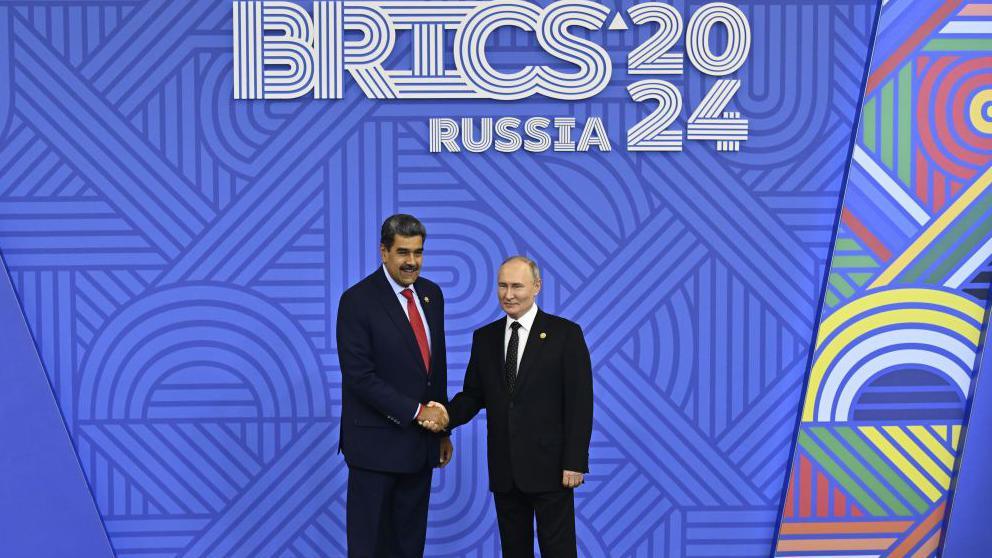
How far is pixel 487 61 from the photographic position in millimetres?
4234

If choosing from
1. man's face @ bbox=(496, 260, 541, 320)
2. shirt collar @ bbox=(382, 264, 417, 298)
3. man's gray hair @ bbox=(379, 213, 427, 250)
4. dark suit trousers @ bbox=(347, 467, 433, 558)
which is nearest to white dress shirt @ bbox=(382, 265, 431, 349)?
shirt collar @ bbox=(382, 264, 417, 298)

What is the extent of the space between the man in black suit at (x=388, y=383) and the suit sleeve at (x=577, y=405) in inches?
19.8

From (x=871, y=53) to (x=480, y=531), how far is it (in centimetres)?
290

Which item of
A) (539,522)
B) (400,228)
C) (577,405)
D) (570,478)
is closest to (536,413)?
(577,405)

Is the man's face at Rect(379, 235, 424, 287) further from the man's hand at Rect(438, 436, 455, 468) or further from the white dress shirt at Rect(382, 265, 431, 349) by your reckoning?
the man's hand at Rect(438, 436, 455, 468)

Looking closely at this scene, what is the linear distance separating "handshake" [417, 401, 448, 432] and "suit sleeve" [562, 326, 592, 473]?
1.59 feet

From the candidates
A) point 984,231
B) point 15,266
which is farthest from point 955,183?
point 15,266

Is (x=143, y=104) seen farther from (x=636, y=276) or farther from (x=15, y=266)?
(x=636, y=276)

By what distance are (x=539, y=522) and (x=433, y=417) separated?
55 centimetres

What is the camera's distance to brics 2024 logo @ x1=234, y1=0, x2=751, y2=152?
4191mm

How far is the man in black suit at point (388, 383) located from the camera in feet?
11.2

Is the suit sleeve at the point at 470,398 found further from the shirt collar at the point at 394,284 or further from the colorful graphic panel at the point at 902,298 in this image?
the colorful graphic panel at the point at 902,298

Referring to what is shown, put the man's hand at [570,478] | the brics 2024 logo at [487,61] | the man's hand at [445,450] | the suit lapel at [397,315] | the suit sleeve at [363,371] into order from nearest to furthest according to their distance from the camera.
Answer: the man's hand at [570,478], the suit sleeve at [363,371], the suit lapel at [397,315], the man's hand at [445,450], the brics 2024 logo at [487,61]

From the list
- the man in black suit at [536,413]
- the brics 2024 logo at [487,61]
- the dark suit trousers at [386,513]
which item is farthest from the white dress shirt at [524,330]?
the brics 2024 logo at [487,61]
